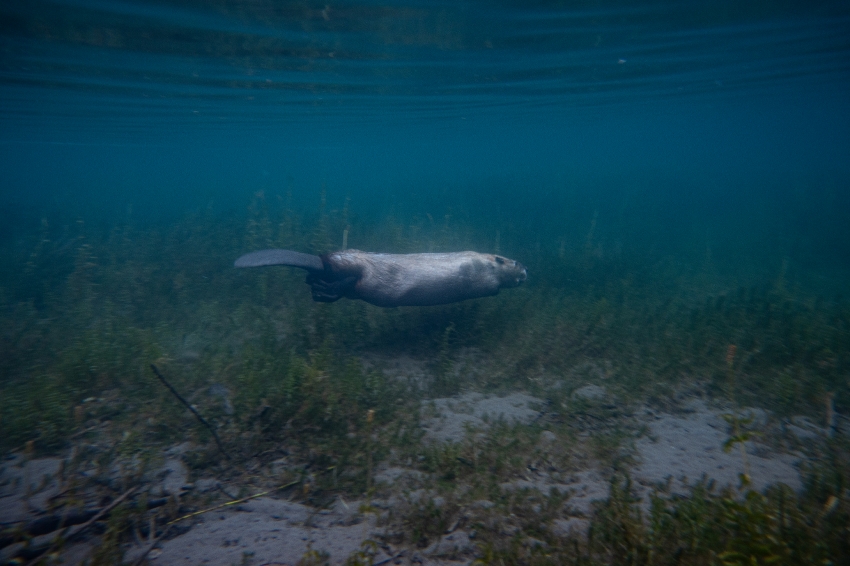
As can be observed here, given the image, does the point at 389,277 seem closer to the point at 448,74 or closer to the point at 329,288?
the point at 329,288

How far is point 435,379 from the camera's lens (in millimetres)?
6156

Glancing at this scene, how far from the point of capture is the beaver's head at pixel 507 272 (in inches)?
309

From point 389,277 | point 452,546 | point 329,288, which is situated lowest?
point 452,546

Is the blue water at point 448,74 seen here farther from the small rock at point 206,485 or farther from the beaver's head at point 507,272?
the small rock at point 206,485

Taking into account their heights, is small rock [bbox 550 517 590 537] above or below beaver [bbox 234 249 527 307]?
below

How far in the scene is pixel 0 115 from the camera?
66.3 feet

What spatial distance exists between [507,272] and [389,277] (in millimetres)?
2525

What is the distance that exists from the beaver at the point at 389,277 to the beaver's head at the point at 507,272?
0.55m

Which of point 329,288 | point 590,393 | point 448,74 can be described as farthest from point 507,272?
point 448,74

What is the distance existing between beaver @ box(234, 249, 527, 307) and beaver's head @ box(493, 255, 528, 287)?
1.80ft

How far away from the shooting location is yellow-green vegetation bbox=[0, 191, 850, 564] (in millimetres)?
3002

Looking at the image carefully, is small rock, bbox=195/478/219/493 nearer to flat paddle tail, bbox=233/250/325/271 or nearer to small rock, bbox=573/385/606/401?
flat paddle tail, bbox=233/250/325/271

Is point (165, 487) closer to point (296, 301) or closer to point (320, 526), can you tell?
point (320, 526)

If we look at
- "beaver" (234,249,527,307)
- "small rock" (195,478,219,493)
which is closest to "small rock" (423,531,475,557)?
"small rock" (195,478,219,493)
